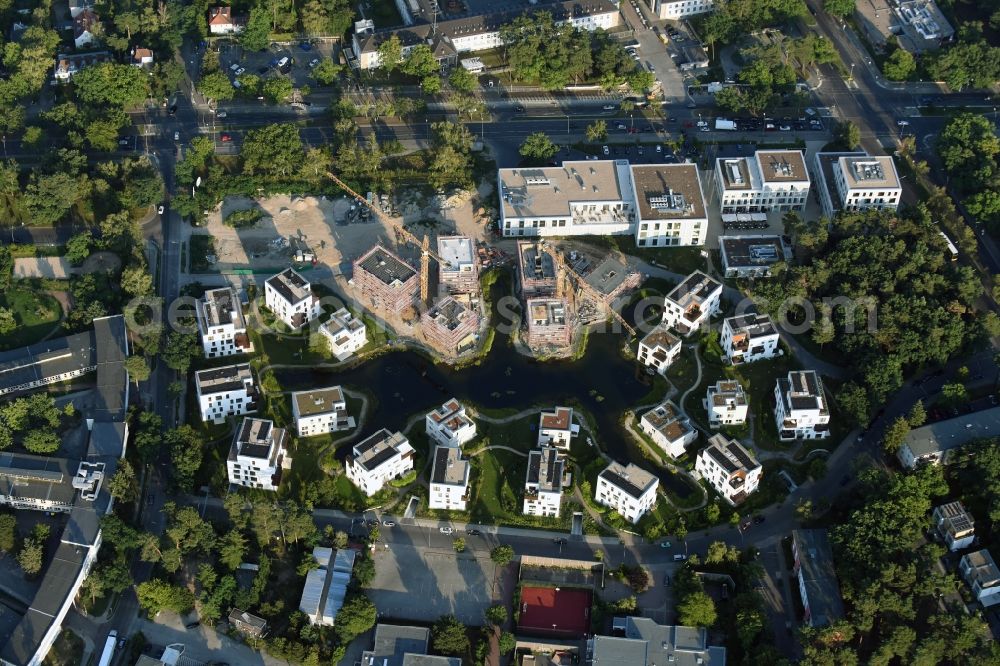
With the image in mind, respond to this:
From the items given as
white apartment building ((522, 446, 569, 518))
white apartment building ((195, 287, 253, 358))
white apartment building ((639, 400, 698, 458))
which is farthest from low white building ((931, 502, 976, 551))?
white apartment building ((195, 287, 253, 358))

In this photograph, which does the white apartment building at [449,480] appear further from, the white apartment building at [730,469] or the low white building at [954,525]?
the low white building at [954,525]

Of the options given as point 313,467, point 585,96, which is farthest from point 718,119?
point 313,467

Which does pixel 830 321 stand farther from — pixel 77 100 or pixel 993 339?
pixel 77 100

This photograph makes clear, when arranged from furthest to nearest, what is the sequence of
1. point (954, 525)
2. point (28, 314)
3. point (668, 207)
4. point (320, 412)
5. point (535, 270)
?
point (668, 207) < point (535, 270) < point (28, 314) < point (320, 412) < point (954, 525)

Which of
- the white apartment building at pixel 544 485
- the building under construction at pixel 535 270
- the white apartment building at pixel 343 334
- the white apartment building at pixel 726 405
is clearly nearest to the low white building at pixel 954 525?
the white apartment building at pixel 726 405

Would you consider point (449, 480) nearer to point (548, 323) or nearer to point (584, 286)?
point (548, 323)

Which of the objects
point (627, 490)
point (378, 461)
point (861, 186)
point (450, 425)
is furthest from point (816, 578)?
point (861, 186)
